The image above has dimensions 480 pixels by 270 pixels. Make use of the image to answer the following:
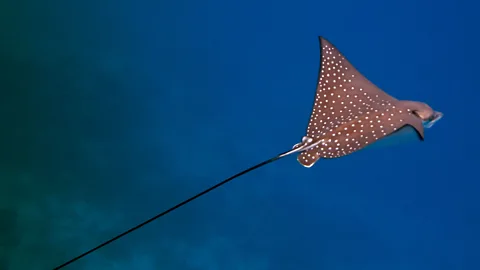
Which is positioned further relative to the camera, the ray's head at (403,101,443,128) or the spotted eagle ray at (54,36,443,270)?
the ray's head at (403,101,443,128)

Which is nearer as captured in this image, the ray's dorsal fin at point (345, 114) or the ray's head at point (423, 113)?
the ray's dorsal fin at point (345, 114)

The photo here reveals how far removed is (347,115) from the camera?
2764mm

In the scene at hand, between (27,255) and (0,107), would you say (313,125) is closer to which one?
(27,255)

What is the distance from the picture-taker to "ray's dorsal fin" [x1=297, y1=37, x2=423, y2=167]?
2.55 meters

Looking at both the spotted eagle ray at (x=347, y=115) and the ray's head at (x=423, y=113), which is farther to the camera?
the ray's head at (x=423, y=113)

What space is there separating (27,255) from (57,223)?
1.18ft

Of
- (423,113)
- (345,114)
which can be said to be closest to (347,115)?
(345,114)

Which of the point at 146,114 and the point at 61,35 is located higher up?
the point at 61,35

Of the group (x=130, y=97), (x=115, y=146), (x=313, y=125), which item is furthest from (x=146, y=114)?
(x=313, y=125)

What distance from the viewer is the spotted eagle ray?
2.54 metres

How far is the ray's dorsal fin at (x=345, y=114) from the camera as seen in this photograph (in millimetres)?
2547

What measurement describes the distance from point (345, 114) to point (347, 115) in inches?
0.7

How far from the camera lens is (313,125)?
2707 millimetres

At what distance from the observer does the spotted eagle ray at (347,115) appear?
8.33 ft
